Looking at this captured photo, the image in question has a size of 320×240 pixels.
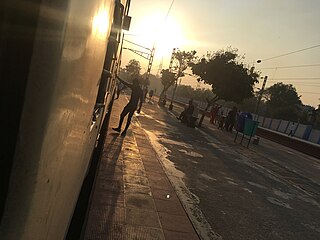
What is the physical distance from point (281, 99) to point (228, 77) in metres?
64.8

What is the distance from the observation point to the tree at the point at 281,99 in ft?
257

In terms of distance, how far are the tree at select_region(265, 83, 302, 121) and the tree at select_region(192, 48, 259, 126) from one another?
50.6 metres

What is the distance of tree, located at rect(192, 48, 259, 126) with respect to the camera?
27828 mm

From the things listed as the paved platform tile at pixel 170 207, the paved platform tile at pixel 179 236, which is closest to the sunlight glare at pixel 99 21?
the paved platform tile at pixel 179 236

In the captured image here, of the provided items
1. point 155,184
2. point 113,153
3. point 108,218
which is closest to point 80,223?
point 108,218

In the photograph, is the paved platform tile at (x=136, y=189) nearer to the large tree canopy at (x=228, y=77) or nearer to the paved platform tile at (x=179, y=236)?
the paved platform tile at (x=179, y=236)

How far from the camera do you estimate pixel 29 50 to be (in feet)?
2.83

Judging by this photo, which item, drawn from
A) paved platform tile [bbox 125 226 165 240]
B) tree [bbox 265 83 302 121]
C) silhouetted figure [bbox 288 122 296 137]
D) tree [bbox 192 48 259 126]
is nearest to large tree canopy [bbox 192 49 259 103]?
tree [bbox 192 48 259 126]

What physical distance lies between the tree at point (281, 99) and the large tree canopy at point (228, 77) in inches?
1993

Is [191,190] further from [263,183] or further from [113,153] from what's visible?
[263,183]

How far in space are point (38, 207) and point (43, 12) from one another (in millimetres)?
571

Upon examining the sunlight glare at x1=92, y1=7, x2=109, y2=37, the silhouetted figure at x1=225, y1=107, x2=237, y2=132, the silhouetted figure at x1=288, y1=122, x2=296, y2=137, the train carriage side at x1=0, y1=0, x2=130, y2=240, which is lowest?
the silhouetted figure at x1=288, y1=122, x2=296, y2=137

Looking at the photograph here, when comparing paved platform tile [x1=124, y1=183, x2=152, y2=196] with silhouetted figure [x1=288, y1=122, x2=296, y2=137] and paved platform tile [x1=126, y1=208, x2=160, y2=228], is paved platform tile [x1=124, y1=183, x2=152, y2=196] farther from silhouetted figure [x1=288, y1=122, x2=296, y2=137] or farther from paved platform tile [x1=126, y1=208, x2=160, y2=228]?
silhouetted figure [x1=288, y1=122, x2=296, y2=137]

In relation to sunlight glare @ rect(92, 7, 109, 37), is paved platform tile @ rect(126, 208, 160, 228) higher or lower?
lower
